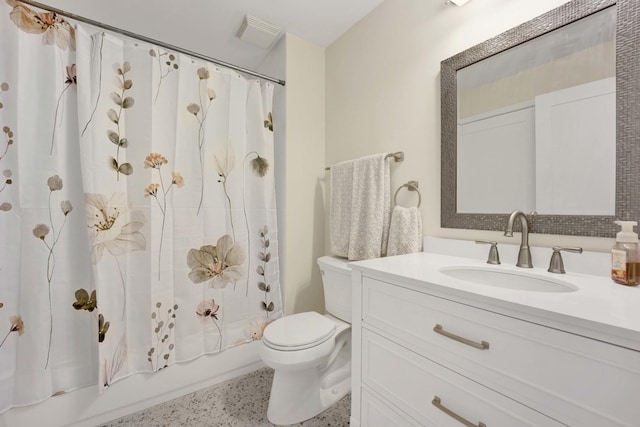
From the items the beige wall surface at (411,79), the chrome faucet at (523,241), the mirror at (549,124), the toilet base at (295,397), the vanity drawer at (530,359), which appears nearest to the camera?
the vanity drawer at (530,359)

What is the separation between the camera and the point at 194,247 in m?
1.51

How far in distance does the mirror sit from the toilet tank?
1.92 ft

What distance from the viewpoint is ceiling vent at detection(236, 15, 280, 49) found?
65.3 inches

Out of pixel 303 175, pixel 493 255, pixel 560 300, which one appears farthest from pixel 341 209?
pixel 560 300

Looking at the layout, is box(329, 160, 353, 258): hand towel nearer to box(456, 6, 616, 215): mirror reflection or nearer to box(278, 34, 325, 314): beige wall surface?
box(278, 34, 325, 314): beige wall surface

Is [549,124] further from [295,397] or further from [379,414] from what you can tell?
[295,397]

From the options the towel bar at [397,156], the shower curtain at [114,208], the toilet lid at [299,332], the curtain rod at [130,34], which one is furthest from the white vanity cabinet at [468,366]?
the curtain rod at [130,34]

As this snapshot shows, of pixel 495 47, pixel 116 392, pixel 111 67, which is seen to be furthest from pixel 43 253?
pixel 495 47

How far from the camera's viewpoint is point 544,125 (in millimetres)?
958

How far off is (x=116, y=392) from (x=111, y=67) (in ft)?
5.40

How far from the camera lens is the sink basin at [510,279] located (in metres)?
0.83

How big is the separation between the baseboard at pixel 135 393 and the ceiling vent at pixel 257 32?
2082mm

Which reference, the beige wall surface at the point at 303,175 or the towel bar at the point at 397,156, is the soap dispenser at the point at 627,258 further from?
the beige wall surface at the point at 303,175

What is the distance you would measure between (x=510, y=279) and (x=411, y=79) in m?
1.08
